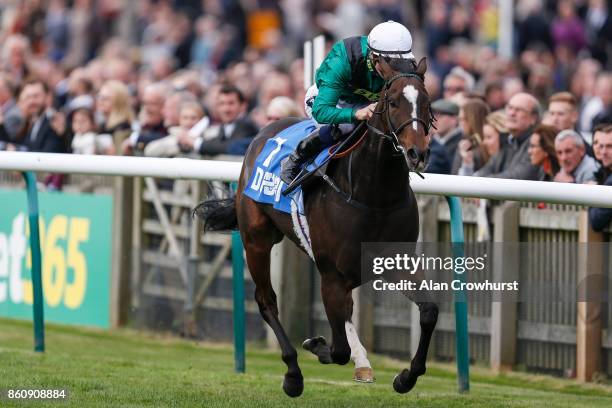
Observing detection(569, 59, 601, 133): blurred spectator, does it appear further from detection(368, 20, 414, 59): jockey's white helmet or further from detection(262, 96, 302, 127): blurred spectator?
detection(368, 20, 414, 59): jockey's white helmet

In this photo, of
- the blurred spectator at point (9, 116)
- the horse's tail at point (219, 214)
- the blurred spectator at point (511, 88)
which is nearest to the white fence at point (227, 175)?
the horse's tail at point (219, 214)

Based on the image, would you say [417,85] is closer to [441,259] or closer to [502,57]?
[441,259]

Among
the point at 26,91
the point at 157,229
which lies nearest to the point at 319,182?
the point at 157,229

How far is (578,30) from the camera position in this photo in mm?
17656

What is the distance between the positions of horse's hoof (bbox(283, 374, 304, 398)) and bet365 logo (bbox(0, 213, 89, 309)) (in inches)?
171

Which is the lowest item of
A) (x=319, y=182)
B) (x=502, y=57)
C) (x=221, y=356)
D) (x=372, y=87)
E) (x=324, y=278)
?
(x=221, y=356)

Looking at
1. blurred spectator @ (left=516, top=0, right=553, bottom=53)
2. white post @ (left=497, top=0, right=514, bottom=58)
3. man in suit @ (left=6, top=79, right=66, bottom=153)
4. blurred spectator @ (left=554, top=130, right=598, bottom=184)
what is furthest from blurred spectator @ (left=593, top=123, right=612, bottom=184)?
blurred spectator @ (left=516, top=0, right=553, bottom=53)

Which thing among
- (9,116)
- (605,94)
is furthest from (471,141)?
(9,116)

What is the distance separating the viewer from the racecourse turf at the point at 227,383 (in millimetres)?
7215

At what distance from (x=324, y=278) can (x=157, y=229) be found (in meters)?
4.24

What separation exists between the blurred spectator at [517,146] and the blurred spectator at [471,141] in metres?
0.10

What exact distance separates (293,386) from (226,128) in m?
4.23

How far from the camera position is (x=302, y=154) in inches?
291

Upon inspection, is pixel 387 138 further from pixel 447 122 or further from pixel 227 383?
pixel 447 122
